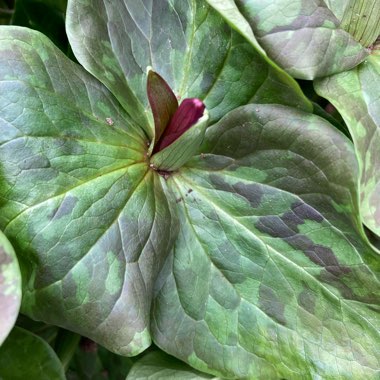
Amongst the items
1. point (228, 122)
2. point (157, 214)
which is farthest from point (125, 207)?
point (228, 122)

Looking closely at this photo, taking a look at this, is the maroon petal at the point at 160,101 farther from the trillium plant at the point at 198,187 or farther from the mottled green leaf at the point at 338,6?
the mottled green leaf at the point at 338,6

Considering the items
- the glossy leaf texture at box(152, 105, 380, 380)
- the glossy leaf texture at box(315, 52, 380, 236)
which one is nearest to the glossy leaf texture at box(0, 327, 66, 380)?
the glossy leaf texture at box(152, 105, 380, 380)

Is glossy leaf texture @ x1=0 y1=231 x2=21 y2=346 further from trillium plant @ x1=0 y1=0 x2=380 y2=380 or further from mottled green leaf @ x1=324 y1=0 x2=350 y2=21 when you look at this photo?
mottled green leaf @ x1=324 y1=0 x2=350 y2=21

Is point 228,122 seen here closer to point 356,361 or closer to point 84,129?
point 84,129

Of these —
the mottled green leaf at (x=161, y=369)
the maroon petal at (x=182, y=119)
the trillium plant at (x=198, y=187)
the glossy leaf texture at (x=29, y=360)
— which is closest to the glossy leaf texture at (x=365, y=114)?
the trillium plant at (x=198, y=187)

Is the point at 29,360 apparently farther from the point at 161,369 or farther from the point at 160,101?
the point at 160,101
